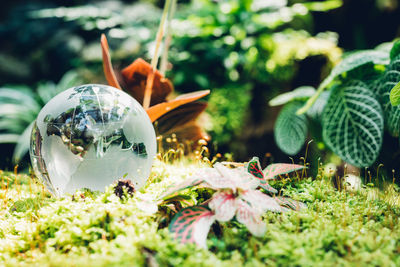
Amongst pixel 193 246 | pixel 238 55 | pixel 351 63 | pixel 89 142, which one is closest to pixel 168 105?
pixel 89 142

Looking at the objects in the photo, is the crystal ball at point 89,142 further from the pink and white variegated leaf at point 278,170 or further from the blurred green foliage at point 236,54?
the blurred green foliage at point 236,54

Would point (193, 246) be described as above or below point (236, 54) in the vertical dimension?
below

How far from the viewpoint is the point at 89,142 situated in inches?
66.1

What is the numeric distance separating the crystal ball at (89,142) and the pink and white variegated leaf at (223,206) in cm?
57

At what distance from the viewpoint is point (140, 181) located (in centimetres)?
185

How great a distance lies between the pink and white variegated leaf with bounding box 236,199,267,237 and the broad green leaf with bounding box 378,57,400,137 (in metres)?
1.47

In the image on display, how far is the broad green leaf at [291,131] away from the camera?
9.53ft

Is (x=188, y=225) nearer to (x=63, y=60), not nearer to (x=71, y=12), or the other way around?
(x=71, y=12)

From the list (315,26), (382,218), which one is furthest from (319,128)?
(315,26)

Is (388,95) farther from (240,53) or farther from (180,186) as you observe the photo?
(240,53)

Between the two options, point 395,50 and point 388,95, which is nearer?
point 395,50

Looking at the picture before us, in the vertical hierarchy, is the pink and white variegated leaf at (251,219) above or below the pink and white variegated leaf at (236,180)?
below

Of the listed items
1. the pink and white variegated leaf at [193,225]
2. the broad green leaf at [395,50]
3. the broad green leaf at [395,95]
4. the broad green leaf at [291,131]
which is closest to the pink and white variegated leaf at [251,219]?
the pink and white variegated leaf at [193,225]

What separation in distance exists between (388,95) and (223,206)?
5.75 ft
